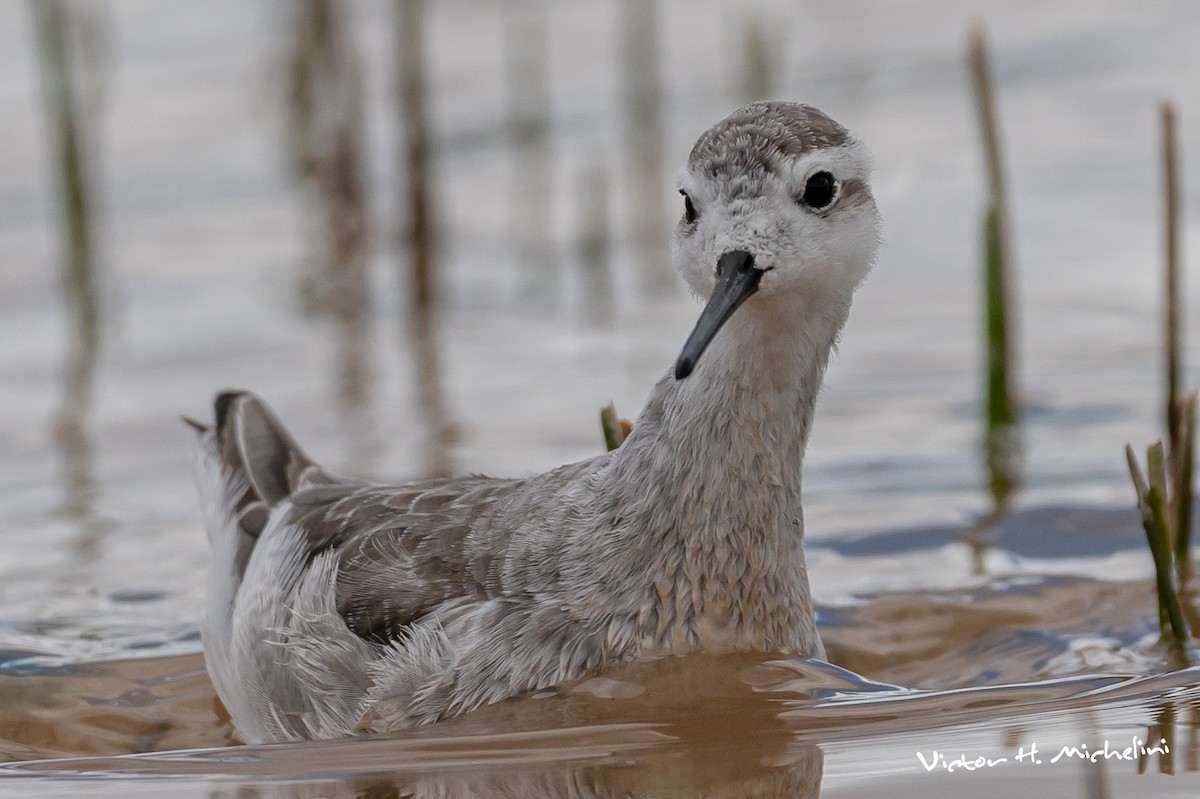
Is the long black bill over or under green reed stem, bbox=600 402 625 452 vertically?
over

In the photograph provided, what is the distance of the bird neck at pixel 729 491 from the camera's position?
194 inches

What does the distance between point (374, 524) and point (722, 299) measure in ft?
5.32

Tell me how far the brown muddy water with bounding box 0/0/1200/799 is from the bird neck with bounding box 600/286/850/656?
0.43 feet

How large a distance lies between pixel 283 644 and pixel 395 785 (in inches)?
40.6

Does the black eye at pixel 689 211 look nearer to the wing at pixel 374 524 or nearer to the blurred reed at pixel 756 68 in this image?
the wing at pixel 374 524

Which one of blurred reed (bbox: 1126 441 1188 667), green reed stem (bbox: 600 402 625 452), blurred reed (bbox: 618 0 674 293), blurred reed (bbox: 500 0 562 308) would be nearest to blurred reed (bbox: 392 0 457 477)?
blurred reed (bbox: 500 0 562 308)

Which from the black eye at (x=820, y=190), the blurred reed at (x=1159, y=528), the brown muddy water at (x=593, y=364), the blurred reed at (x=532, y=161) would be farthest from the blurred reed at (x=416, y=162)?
the blurred reed at (x=1159, y=528)

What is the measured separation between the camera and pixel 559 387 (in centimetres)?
898

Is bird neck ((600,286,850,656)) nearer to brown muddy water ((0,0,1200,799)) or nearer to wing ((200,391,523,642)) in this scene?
brown muddy water ((0,0,1200,799))

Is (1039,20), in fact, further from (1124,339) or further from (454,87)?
(1124,339)

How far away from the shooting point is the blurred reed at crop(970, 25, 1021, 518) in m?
6.92

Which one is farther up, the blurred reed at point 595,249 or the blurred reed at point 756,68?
the blurred reed at point 756,68

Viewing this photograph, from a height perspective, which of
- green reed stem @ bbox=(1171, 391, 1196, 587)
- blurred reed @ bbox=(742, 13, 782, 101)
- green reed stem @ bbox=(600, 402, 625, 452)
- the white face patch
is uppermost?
blurred reed @ bbox=(742, 13, 782, 101)

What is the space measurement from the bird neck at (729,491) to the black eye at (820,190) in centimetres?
27
